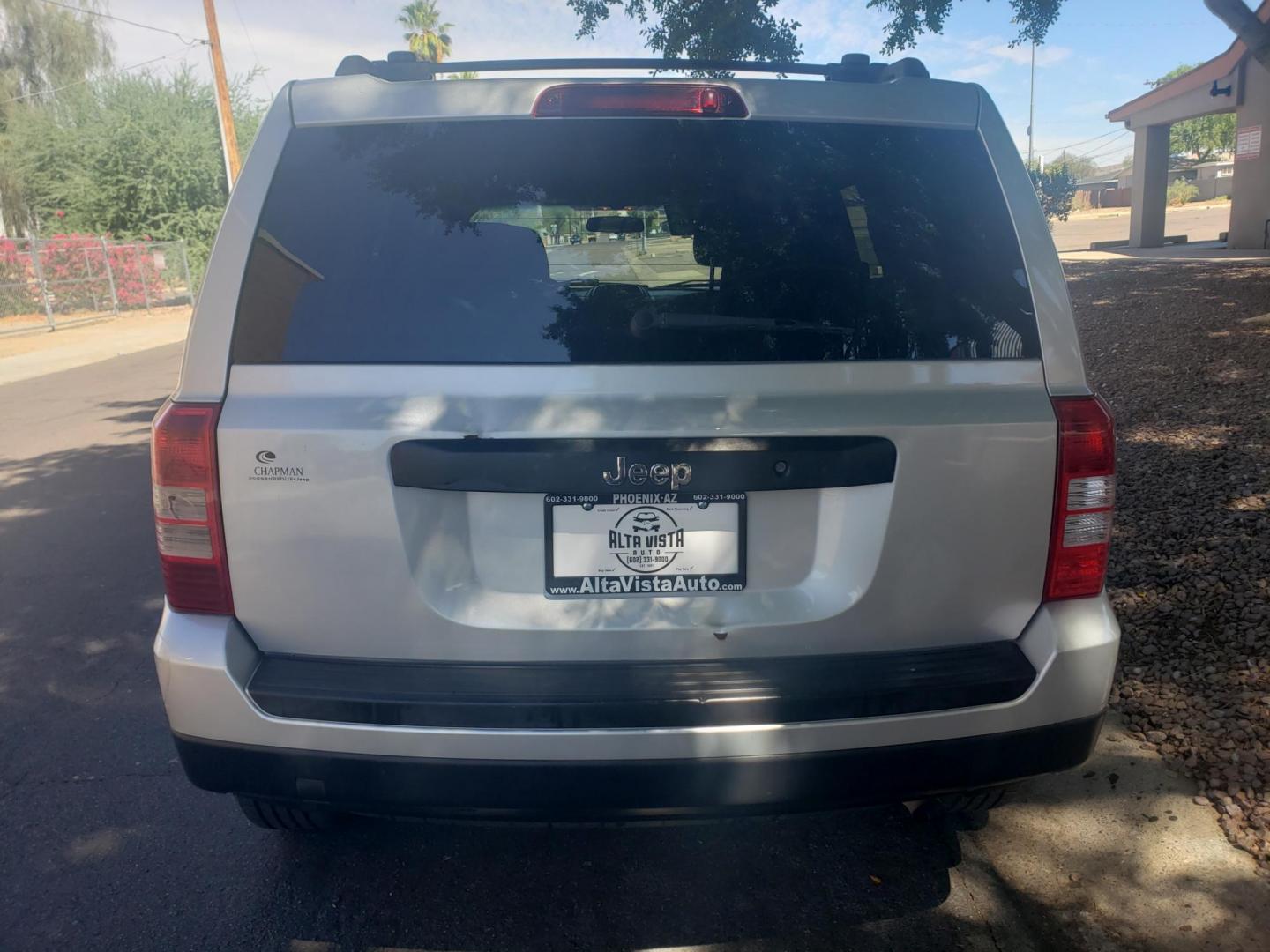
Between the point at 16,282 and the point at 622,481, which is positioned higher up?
the point at 16,282

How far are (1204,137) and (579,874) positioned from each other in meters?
89.1

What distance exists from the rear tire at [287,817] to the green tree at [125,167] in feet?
104

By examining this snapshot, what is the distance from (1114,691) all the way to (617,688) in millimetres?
2611

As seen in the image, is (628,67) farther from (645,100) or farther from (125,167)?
(125,167)

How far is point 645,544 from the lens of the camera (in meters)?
2.37

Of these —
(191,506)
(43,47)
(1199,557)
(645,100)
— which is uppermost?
(43,47)

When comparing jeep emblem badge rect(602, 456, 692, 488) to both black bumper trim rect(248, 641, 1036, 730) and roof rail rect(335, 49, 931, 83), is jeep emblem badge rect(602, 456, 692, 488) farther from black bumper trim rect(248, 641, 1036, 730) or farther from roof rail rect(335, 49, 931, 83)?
roof rail rect(335, 49, 931, 83)

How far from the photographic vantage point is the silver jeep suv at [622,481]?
7.55 ft

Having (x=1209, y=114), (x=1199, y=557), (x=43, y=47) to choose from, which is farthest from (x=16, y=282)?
(x=1209, y=114)

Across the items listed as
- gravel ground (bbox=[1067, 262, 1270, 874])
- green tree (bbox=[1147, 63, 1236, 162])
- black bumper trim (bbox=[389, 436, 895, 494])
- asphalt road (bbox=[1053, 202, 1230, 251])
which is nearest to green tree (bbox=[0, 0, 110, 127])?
asphalt road (bbox=[1053, 202, 1230, 251])

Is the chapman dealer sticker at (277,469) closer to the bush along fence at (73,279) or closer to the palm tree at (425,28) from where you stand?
the bush along fence at (73,279)

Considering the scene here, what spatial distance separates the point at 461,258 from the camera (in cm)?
249

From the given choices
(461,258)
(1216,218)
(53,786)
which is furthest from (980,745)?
(1216,218)

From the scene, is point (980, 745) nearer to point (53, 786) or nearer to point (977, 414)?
point (977, 414)
